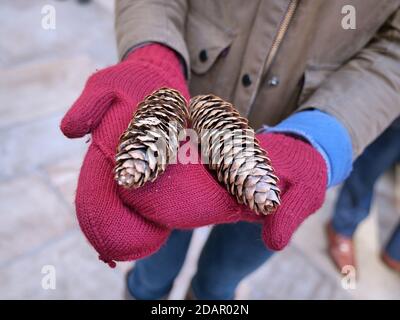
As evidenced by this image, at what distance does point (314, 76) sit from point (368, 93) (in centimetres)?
8

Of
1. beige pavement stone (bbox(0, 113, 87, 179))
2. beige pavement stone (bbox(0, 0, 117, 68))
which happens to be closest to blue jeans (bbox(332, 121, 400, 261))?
beige pavement stone (bbox(0, 113, 87, 179))

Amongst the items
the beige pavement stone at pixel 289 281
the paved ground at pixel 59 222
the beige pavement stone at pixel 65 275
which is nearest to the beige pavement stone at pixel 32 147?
the paved ground at pixel 59 222

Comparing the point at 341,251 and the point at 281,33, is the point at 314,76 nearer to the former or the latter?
the point at 281,33

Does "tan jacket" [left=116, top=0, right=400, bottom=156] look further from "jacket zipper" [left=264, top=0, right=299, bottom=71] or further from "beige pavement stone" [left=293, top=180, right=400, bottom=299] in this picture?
"beige pavement stone" [left=293, top=180, right=400, bottom=299]

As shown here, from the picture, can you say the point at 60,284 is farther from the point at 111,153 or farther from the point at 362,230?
the point at 362,230

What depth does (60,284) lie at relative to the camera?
108 centimetres

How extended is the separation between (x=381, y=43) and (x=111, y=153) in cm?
41

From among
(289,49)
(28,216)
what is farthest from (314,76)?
(28,216)

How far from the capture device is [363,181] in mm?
1205

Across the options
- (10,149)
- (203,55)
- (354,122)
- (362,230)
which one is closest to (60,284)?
(10,149)

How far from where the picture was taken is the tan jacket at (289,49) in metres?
0.57

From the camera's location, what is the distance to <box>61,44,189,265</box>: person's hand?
1.39ft

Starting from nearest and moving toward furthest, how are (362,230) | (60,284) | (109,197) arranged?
(109,197), (60,284), (362,230)

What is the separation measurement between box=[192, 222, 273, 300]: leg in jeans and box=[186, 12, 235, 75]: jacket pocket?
260mm
